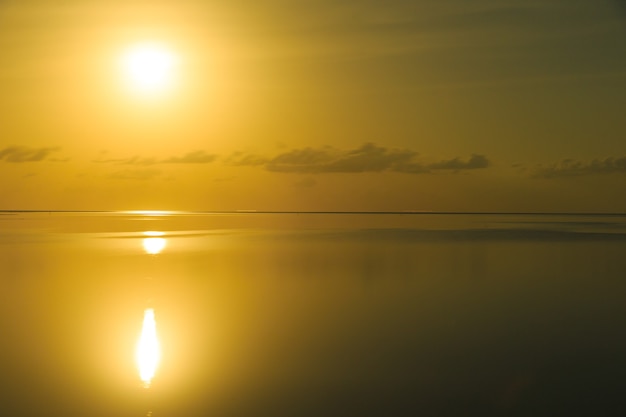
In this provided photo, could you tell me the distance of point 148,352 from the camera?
1477 cm

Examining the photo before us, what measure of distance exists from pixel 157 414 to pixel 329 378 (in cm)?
327

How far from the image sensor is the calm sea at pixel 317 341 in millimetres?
11273

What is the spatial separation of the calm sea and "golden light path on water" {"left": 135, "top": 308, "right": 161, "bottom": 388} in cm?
17

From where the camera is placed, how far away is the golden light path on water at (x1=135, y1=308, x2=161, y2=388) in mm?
12898

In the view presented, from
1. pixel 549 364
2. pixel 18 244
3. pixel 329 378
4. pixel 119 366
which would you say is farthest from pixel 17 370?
pixel 18 244

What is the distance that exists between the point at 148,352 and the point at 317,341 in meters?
3.78

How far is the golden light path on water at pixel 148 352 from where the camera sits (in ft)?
42.3

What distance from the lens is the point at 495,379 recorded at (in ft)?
41.0

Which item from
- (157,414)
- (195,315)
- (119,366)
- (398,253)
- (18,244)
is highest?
(18,244)

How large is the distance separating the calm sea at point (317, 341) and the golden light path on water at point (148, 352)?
0.55 ft

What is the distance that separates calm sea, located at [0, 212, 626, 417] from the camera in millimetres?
11273

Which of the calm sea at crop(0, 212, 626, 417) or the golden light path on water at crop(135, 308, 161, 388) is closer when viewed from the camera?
the calm sea at crop(0, 212, 626, 417)

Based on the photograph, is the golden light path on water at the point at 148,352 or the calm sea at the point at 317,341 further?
the golden light path on water at the point at 148,352

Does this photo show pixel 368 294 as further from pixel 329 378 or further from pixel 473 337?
pixel 329 378
